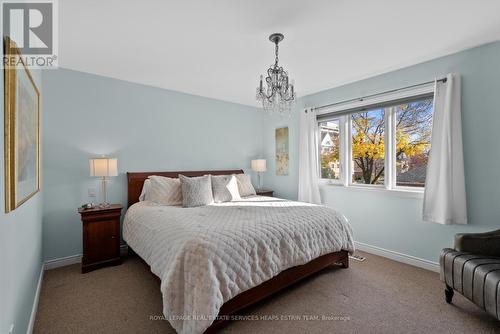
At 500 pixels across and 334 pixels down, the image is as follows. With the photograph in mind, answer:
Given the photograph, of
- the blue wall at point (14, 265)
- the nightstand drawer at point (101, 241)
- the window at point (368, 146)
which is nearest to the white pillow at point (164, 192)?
the nightstand drawer at point (101, 241)

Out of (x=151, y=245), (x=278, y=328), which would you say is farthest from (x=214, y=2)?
(x=278, y=328)

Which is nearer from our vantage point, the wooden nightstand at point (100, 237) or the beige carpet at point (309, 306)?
the beige carpet at point (309, 306)

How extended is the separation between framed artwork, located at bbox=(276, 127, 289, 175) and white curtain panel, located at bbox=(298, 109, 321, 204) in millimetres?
487

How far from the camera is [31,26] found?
6.25 ft

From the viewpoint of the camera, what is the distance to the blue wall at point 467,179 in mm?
2396

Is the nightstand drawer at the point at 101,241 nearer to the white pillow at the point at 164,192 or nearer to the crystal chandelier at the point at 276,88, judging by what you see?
the white pillow at the point at 164,192

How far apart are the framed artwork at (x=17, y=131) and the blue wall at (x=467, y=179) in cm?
362

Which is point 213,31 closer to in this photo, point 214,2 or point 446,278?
point 214,2

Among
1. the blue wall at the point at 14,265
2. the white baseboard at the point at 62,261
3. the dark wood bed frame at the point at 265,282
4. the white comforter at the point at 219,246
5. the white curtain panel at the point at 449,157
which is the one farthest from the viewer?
the white baseboard at the point at 62,261

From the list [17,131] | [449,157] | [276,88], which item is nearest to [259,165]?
[276,88]

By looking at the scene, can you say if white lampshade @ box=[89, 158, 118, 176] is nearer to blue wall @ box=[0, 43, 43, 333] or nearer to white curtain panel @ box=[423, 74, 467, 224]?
blue wall @ box=[0, 43, 43, 333]

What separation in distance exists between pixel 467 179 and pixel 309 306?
85.7 inches

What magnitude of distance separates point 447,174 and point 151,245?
124 inches

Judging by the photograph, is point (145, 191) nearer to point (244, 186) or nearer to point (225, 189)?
point (225, 189)
